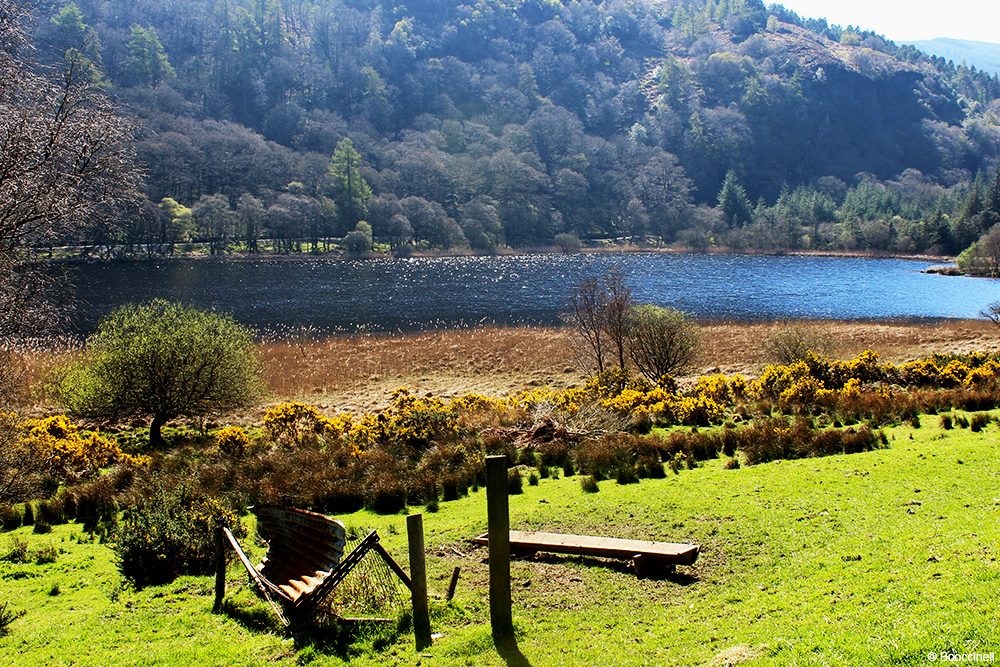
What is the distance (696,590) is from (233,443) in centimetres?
1474

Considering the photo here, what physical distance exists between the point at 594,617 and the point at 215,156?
164m

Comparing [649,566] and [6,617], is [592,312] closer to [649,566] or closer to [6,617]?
[649,566]

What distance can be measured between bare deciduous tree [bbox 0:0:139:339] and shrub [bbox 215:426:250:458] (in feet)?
32.4

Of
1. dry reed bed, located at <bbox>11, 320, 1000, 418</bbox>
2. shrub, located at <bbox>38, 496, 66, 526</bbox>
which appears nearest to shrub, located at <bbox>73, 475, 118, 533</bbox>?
shrub, located at <bbox>38, 496, 66, 526</bbox>

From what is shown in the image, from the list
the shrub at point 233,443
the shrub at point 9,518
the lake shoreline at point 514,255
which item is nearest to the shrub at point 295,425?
the shrub at point 233,443

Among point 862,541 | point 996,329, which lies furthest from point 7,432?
point 996,329

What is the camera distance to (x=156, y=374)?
2338cm

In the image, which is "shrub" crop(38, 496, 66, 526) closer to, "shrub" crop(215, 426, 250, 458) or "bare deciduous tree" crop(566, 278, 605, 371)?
"shrub" crop(215, 426, 250, 458)

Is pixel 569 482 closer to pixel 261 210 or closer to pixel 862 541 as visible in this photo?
pixel 862 541

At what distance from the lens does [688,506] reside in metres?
13.1

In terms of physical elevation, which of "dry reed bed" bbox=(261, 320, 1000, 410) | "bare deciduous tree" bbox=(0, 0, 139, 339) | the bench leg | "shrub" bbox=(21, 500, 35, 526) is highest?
"bare deciduous tree" bbox=(0, 0, 139, 339)

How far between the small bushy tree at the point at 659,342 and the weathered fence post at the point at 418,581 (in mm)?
22590

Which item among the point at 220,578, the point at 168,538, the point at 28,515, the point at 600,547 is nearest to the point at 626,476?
the point at 600,547

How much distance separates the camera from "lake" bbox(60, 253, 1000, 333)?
6125cm
